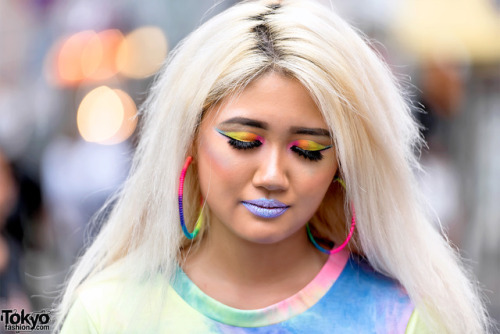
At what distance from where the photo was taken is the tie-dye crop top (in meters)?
1.82

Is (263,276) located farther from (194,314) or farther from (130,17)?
(130,17)

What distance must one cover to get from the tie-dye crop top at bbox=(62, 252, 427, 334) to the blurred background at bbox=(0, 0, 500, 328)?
108 inches

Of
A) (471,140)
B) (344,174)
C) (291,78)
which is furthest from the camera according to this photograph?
(471,140)

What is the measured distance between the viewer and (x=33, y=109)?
530 centimetres

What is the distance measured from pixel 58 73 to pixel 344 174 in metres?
3.85

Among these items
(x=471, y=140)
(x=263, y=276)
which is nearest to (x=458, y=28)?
(x=471, y=140)

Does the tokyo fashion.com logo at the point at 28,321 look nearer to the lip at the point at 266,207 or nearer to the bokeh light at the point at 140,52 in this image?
the lip at the point at 266,207

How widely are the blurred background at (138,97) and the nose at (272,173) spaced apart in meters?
2.96

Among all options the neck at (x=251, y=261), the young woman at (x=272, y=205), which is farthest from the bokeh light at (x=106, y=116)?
the neck at (x=251, y=261)

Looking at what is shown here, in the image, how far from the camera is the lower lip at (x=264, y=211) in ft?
5.70

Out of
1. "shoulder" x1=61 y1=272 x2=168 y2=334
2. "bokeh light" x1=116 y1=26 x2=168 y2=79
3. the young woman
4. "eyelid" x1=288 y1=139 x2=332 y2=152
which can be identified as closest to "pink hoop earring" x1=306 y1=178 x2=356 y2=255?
the young woman

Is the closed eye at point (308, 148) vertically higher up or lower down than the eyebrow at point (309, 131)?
lower down

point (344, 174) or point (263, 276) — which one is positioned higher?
point (344, 174)

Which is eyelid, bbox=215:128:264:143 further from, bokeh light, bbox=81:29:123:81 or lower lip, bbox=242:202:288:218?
bokeh light, bbox=81:29:123:81
